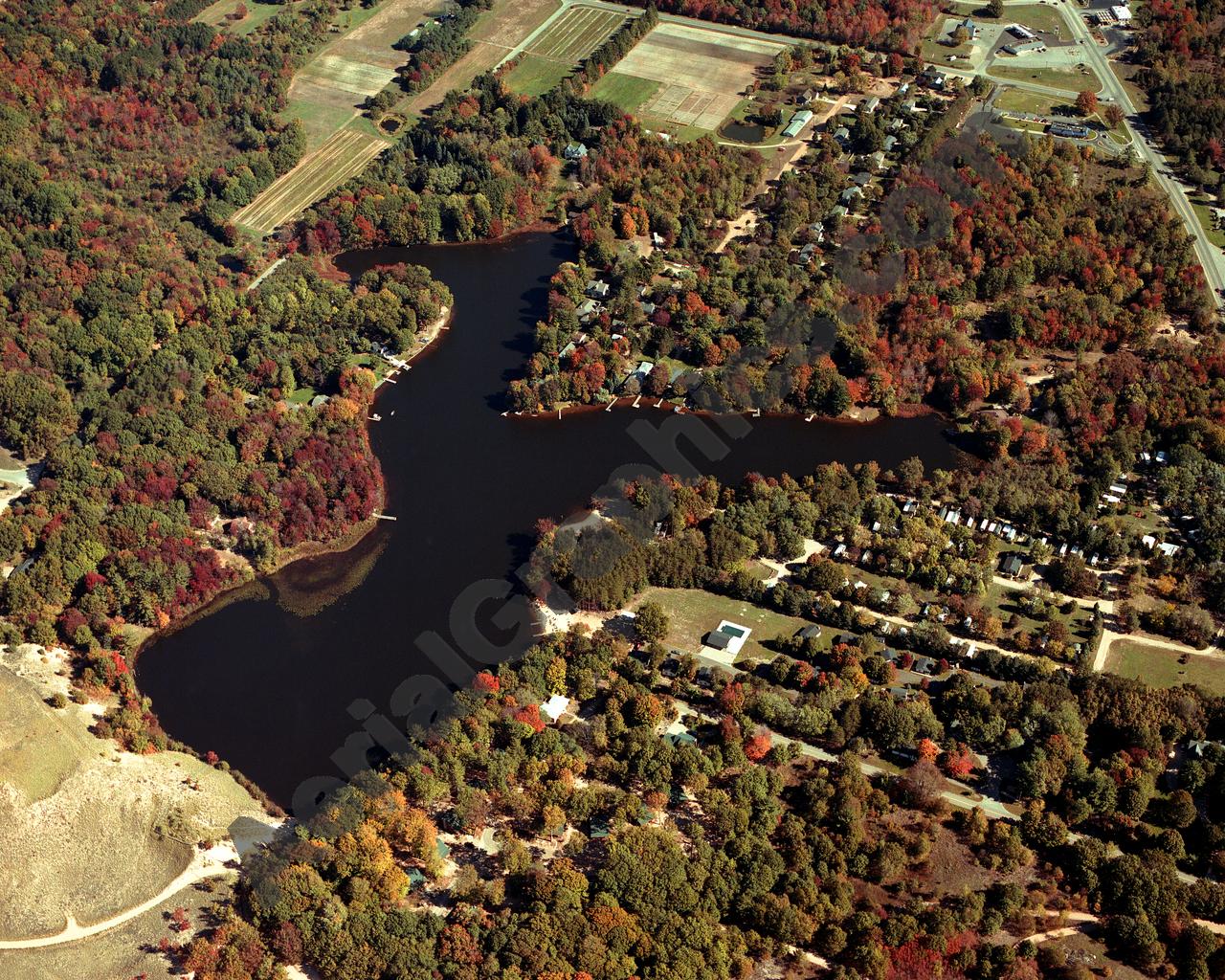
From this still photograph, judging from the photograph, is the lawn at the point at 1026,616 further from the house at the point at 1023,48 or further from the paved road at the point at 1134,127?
the house at the point at 1023,48

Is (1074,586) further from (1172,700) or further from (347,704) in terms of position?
(347,704)

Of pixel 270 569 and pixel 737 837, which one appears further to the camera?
pixel 270 569

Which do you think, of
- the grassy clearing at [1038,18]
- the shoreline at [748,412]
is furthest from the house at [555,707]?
the grassy clearing at [1038,18]

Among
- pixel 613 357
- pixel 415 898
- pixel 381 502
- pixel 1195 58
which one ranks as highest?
pixel 1195 58

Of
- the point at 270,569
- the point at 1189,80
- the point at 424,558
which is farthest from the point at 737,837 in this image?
the point at 1189,80

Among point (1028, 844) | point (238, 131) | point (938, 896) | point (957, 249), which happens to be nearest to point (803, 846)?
point (938, 896)

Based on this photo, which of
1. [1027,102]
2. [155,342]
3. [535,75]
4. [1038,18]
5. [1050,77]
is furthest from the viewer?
[1038,18]

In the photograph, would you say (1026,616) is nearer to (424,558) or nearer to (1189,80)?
(424,558)
